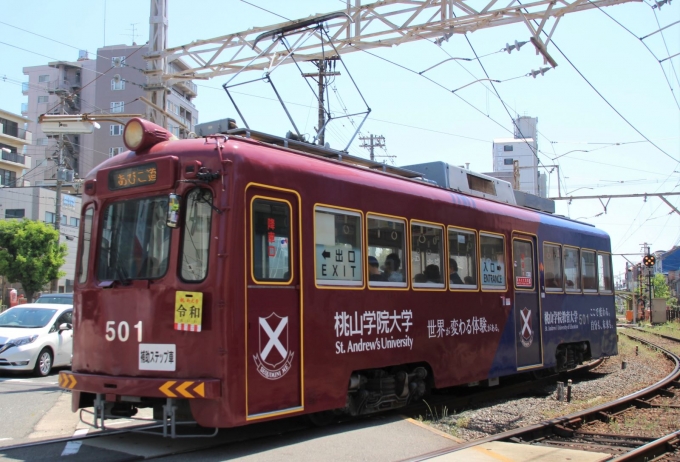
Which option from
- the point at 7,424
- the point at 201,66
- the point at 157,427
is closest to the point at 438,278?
the point at 157,427

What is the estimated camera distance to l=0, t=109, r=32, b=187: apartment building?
54000 millimetres

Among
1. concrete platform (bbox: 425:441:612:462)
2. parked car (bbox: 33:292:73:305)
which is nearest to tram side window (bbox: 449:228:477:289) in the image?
concrete platform (bbox: 425:441:612:462)

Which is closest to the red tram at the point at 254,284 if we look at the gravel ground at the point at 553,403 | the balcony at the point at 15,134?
the gravel ground at the point at 553,403

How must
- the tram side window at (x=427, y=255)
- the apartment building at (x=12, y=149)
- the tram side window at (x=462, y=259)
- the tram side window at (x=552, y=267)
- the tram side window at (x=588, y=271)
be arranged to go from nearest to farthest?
the tram side window at (x=427, y=255), the tram side window at (x=462, y=259), the tram side window at (x=552, y=267), the tram side window at (x=588, y=271), the apartment building at (x=12, y=149)

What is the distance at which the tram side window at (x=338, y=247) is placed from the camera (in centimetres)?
719

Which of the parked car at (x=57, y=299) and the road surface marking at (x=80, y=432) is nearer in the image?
the road surface marking at (x=80, y=432)

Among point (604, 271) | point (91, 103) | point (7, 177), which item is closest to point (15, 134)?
point (7, 177)

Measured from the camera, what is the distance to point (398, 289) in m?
8.23

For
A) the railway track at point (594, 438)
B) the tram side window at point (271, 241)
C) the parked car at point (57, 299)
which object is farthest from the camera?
the parked car at point (57, 299)

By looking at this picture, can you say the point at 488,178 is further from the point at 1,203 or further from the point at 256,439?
the point at 1,203

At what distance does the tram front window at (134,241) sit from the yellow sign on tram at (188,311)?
385 mm

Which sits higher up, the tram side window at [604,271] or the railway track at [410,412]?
the tram side window at [604,271]

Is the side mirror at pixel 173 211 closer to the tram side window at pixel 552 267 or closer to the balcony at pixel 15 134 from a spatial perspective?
the tram side window at pixel 552 267

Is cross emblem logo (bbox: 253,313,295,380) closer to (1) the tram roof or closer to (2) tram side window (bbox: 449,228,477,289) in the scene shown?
(1) the tram roof
